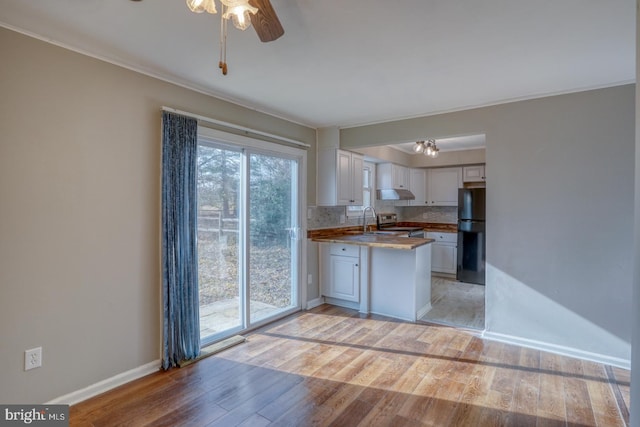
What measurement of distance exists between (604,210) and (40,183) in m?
4.26

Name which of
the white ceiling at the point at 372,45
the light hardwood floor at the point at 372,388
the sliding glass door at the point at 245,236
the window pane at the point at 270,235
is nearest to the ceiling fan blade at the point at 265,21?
the white ceiling at the point at 372,45

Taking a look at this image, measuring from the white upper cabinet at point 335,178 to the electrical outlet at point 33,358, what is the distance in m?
3.15

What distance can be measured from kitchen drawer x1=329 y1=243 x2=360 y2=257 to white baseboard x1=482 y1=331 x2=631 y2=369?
164cm

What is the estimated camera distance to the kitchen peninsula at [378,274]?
3.85 meters

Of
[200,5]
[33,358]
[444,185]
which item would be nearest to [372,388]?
[33,358]

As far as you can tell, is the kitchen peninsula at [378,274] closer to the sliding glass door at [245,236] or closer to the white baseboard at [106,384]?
the sliding glass door at [245,236]

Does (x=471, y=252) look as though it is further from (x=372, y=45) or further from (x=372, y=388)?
(x=372, y=45)

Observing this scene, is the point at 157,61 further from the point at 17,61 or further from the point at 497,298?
the point at 497,298

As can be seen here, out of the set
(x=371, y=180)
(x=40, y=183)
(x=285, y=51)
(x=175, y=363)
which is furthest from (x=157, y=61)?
(x=371, y=180)

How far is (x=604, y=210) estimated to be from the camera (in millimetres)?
2812

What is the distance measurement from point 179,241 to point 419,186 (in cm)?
517

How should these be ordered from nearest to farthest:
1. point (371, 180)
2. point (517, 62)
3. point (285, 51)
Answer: point (285, 51)
point (517, 62)
point (371, 180)

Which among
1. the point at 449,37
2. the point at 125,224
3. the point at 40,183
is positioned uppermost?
the point at 449,37

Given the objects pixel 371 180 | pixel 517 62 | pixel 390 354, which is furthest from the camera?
pixel 371 180
